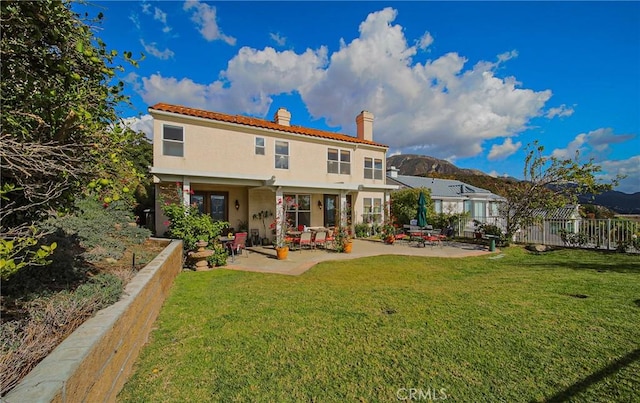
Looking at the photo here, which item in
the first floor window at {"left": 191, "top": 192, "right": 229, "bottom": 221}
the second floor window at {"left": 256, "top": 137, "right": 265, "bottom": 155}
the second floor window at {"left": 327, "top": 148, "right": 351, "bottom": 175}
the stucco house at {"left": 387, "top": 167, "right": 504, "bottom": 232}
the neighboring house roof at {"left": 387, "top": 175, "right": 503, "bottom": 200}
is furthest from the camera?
the neighboring house roof at {"left": 387, "top": 175, "right": 503, "bottom": 200}

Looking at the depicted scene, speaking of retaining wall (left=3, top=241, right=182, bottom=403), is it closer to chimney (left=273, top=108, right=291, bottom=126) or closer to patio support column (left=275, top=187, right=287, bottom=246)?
patio support column (left=275, top=187, right=287, bottom=246)

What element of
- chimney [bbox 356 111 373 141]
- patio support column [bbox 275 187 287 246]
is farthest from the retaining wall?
chimney [bbox 356 111 373 141]

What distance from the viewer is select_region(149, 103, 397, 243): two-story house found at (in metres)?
12.6

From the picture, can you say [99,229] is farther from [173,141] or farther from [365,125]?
[365,125]

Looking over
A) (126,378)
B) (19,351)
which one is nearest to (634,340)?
(126,378)

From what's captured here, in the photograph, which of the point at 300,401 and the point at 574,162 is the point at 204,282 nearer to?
the point at 300,401

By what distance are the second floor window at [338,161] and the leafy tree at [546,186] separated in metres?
9.36

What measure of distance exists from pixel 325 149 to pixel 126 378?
15492 millimetres

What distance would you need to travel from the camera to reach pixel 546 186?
13852 mm

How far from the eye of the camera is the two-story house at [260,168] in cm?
1259

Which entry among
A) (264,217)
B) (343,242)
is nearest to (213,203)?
(264,217)

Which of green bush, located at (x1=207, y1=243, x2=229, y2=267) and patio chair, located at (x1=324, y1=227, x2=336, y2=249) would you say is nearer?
green bush, located at (x1=207, y1=243, x2=229, y2=267)

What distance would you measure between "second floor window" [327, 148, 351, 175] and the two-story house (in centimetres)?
6

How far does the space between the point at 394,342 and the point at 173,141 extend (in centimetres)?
1284
